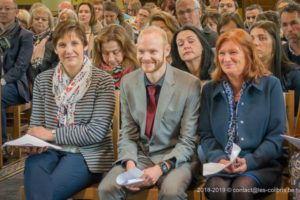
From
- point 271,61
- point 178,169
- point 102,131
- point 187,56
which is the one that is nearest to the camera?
point 178,169

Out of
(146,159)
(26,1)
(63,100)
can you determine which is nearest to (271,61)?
(146,159)

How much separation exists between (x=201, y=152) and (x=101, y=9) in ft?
16.7

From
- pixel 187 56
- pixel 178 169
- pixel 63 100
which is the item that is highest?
pixel 187 56

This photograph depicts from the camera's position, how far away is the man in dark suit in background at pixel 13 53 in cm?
467

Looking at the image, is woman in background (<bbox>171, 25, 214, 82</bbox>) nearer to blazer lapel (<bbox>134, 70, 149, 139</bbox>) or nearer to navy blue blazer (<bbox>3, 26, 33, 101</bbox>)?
blazer lapel (<bbox>134, 70, 149, 139</bbox>)

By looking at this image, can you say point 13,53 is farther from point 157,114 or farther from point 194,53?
point 157,114

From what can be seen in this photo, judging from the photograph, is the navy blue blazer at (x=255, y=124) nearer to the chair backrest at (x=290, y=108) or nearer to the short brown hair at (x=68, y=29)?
the chair backrest at (x=290, y=108)

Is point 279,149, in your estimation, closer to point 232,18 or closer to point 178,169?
point 178,169

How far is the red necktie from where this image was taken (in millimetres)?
2619

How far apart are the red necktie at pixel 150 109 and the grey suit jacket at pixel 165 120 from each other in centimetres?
2

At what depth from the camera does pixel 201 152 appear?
269 cm

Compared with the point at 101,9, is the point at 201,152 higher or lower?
lower

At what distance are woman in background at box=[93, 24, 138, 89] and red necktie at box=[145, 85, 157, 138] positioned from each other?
1121 millimetres

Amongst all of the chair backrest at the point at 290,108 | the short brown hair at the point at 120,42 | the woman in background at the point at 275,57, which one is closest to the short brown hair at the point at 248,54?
the chair backrest at the point at 290,108
